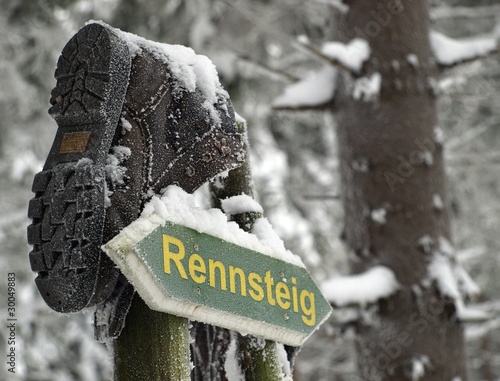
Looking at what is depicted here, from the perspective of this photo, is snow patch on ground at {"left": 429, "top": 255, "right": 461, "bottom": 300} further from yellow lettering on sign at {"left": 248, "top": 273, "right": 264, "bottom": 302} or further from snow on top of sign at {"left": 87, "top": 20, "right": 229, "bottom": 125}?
snow on top of sign at {"left": 87, "top": 20, "right": 229, "bottom": 125}

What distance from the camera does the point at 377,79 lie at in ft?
12.1

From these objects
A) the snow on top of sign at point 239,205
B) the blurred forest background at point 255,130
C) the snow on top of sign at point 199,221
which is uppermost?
the blurred forest background at point 255,130

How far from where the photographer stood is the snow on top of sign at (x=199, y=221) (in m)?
1.37

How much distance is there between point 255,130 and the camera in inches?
307

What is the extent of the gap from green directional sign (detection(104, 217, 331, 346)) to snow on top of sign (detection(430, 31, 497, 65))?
240 centimetres

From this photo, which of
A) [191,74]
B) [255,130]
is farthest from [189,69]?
[255,130]

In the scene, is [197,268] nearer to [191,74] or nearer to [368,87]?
[191,74]

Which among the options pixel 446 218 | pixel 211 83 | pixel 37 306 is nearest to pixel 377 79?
pixel 446 218

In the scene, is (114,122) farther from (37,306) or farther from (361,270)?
(37,306)

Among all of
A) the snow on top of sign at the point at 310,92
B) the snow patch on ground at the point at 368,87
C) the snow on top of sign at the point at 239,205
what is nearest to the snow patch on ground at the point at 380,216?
the snow patch on ground at the point at 368,87

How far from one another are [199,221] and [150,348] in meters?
0.25

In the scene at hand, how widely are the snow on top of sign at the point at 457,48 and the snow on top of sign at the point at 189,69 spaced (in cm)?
252

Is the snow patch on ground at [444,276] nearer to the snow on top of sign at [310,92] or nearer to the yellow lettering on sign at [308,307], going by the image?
the snow on top of sign at [310,92]

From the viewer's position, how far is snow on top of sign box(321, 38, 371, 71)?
11.8ft
